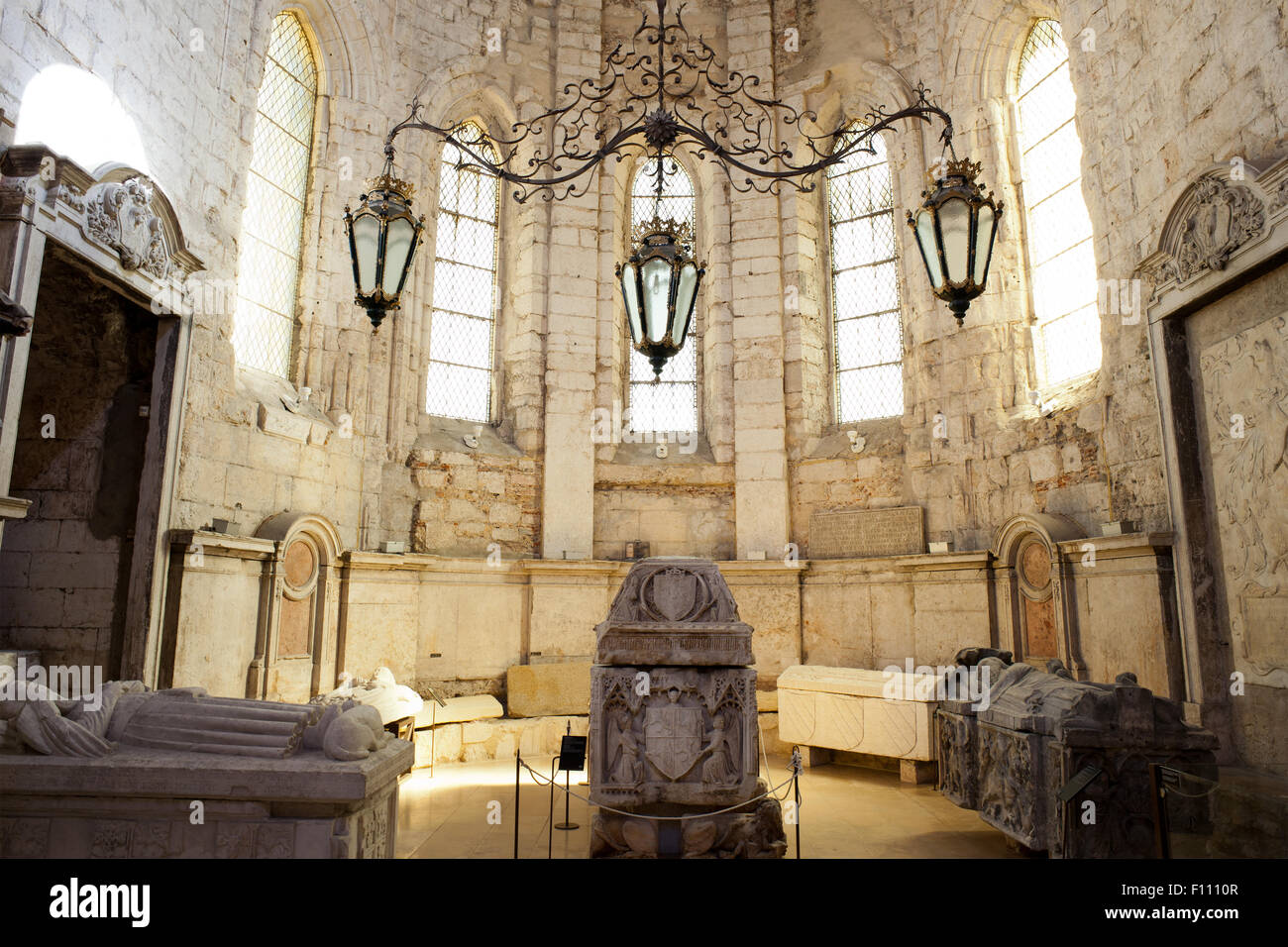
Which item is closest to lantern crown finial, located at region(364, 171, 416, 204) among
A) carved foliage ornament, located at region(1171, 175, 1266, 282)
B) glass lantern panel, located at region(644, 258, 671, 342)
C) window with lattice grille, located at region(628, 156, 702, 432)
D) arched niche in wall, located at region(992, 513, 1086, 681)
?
glass lantern panel, located at region(644, 258, 671, 342)

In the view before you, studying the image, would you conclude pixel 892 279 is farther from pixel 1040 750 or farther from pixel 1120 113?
pixel 1040 750

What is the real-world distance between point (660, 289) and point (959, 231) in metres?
1.37

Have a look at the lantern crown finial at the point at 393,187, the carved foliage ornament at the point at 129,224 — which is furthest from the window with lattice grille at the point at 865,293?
the carved foliage ornament at the point at 129,224

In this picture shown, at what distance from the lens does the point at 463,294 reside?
920 centimetres

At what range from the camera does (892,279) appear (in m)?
9.06

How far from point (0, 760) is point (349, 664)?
3864 millimetres

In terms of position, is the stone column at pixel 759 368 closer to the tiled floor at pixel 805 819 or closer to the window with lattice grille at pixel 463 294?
the tiled floor at pixel 805 819

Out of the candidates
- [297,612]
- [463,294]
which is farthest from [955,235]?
[463,294]

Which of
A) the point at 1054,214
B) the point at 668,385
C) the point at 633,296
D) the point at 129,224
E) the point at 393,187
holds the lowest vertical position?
the point at 633,296

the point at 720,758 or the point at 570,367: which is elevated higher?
the point at 570,367

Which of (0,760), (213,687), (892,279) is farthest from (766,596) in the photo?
(0,760)

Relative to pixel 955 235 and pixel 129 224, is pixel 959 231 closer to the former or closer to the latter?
pixel 955 235
